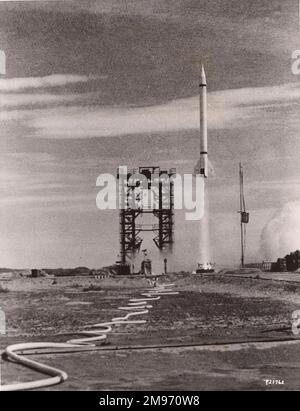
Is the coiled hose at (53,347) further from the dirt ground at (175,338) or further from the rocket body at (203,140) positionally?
the rocket body at (203,140)

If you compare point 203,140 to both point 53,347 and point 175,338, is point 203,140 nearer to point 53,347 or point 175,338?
point 175,338

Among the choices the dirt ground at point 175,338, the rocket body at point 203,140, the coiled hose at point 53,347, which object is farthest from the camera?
the rocket body at point 203,140

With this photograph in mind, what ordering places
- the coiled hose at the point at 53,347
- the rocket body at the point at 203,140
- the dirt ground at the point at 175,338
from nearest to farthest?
the coiled hose at the point at 53,347 < the dirt ground at the point at 175,338 < the rocket body at the point at 203,140

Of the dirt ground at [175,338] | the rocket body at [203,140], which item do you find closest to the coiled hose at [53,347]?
the dirt ground at [175,338]

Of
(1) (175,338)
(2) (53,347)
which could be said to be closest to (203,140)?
(1) (175,338)

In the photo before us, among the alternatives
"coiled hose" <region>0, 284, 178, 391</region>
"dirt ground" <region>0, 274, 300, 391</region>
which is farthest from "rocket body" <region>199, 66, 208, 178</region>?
"coiled hose" <region>0, 284, 178, 391</region>

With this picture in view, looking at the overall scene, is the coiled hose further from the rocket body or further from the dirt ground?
the rocket body

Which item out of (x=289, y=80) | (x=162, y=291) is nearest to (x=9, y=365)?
(x=289, y=80)

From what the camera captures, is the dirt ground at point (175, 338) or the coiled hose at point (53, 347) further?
the dirt ground at point (175, 338)

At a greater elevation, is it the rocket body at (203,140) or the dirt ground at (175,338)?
the rocket body at (203,140)
